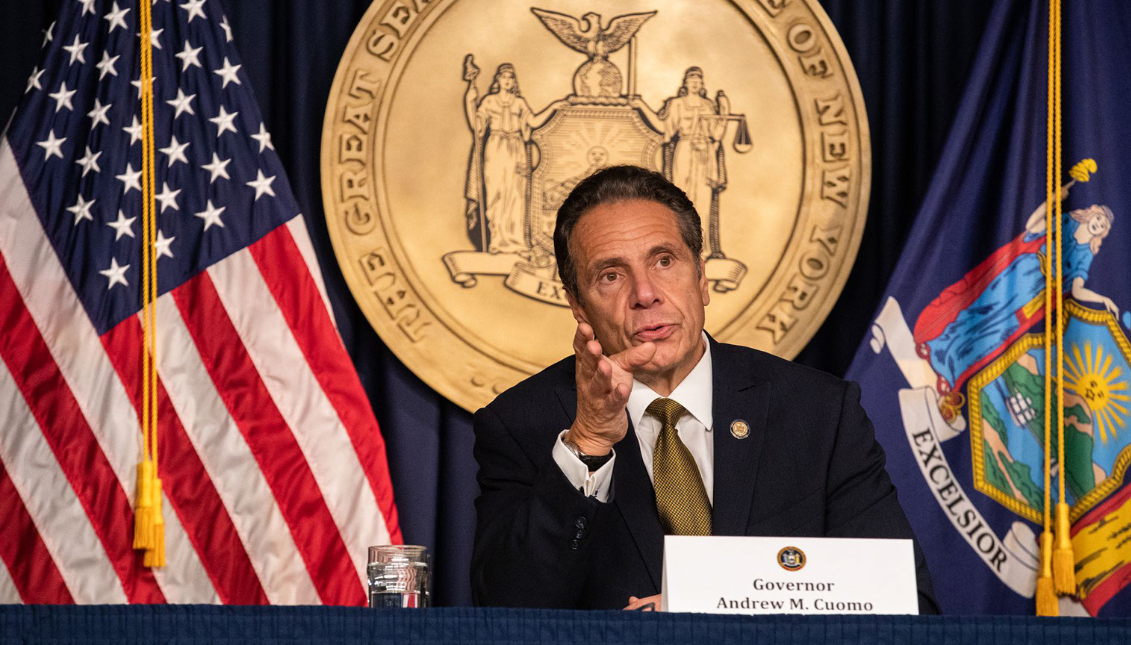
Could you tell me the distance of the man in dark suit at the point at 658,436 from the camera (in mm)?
2055

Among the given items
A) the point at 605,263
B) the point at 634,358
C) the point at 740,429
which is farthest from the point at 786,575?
the point at 605,263

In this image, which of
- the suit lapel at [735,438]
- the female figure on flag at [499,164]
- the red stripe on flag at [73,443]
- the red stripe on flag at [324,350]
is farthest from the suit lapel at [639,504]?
the red stripe on flag at [73,443]

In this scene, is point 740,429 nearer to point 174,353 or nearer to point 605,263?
point 605,263

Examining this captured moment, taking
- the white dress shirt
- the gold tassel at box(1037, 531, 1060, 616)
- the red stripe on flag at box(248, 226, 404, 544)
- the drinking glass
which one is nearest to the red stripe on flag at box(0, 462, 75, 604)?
the red stripe on flag at box(248, 226, 404, 544)

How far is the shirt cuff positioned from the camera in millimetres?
1837

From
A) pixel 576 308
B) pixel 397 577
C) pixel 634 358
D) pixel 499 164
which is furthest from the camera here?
pixel 499 164

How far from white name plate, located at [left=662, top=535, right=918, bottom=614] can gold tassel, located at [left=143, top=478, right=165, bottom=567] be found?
1821 mm

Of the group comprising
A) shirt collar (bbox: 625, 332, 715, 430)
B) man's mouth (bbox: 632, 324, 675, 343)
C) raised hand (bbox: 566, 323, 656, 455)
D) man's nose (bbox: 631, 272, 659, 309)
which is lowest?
raised hand (bbox: 566, 323, 656, 455)

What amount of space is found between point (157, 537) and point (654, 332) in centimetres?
138

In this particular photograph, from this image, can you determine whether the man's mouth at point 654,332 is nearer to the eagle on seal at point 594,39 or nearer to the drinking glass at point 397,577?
the drinking glass at point 397,577

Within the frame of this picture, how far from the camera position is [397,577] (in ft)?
→ 5.31

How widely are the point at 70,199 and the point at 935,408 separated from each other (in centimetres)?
223

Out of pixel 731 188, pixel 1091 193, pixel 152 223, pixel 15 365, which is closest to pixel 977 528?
pixel 1091 193

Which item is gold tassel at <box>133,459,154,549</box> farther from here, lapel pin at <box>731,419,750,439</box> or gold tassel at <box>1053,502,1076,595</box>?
gold tassel at <box>1053,502,1076,595</box>
